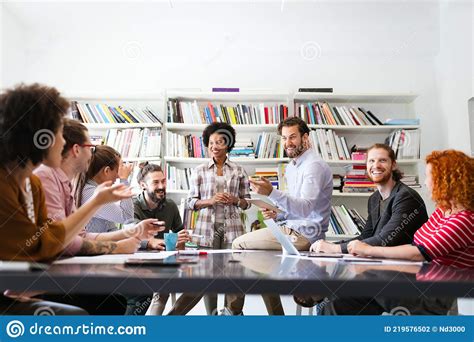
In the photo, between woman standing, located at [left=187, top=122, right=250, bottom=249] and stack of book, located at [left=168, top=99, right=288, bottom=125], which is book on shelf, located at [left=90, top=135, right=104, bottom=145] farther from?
woman standing, located at [left=187, top=122, right=250, bottom=249]

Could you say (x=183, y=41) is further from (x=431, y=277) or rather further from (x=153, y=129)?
(x=431, y=277)

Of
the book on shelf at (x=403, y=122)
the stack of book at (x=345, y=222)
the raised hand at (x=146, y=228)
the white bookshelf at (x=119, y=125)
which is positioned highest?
the book on shelf at (x=403, y=122)

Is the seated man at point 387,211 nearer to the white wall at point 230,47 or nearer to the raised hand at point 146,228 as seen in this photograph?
the raised hand at point 146,228

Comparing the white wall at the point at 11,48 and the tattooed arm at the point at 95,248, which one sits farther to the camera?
the white wall at the point at 11,48

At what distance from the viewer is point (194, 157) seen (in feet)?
14.6

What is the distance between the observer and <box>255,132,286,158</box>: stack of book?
4.47 metres

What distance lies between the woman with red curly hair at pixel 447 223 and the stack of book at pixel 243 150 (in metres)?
2.62

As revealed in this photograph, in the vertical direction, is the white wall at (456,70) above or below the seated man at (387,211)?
above

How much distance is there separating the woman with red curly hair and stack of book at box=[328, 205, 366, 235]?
249 cm

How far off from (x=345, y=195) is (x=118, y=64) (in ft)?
8.38

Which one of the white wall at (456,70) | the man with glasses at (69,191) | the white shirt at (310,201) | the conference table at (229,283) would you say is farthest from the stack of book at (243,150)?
the conference table at (229,283)

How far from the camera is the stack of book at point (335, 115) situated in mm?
4492

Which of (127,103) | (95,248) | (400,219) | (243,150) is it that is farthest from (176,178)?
(95,248)

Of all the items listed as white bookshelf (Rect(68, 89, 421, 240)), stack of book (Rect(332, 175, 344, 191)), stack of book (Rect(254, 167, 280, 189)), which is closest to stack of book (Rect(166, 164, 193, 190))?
white bookshelf (Rect(68, 89, 421, 240))
